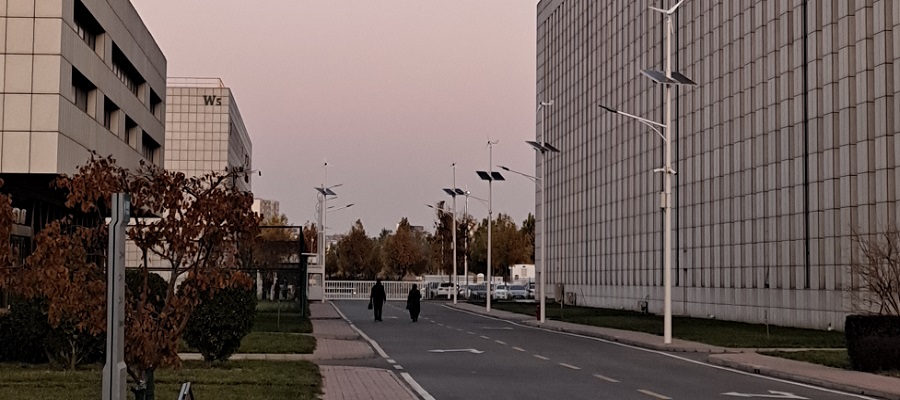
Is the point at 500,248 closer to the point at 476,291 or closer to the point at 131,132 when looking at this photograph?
the point at 476,291

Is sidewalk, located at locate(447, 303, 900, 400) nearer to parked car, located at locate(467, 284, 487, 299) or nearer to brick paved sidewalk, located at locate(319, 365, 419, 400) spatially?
brick paved sidewalk, located at locate(319, 365, 419, 400)

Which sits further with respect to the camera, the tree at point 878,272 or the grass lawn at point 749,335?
the grass lawn at point 749,335

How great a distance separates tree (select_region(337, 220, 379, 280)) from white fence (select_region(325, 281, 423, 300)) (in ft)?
62.5

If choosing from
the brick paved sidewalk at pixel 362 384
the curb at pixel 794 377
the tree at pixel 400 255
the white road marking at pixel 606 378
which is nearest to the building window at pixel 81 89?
the brick paved sidewalk at pixel 362 384

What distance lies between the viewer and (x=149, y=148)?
68.7 m

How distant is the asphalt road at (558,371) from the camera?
2019 cm

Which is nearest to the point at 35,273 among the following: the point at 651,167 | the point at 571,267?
the point at 651,167

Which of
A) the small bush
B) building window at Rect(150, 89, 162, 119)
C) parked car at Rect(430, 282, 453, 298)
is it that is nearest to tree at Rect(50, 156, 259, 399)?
the small bush

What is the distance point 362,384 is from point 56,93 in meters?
26.0

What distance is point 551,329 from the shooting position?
47188mm

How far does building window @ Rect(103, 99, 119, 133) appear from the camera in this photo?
54938 millimetres

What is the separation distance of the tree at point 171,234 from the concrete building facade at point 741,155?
32.0m

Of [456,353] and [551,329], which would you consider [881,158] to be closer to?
[551,329]

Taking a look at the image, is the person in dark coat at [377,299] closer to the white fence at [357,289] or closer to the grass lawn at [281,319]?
the grass lawn at [281,319]
